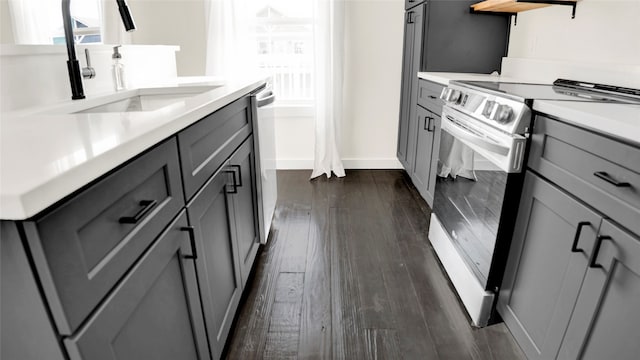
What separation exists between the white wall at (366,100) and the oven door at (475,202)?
5.21ft

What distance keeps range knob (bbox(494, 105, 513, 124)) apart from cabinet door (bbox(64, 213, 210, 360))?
1.14 metres

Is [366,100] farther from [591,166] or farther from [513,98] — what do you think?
[591,166]

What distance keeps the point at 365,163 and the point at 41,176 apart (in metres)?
3.33

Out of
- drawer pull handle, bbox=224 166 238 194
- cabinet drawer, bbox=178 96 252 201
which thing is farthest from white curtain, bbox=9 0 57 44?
drawer pull handle, bbox=224 166 238 194

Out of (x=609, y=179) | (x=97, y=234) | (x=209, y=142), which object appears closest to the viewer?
(x=97, y=234)

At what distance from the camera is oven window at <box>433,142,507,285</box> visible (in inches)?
58.1

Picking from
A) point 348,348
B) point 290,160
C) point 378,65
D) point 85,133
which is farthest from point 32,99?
point 378,65

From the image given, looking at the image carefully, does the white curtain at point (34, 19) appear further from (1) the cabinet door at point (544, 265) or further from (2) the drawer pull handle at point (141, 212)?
(1) the cabinet door at point (544, 265)

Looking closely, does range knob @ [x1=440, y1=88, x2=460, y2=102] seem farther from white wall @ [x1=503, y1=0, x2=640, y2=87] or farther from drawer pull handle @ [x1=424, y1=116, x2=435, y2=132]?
white wall @ [x1=503, y1=0, x2=640, y2=87]

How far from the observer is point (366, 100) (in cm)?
356

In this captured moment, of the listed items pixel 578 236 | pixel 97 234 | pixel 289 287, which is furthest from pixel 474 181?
pixel 97 234

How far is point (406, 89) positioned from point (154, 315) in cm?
286

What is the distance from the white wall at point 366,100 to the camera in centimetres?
335

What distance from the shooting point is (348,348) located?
1.49m
